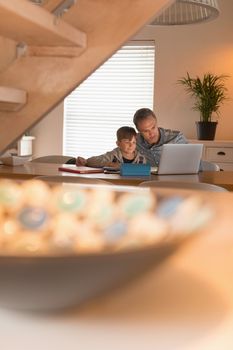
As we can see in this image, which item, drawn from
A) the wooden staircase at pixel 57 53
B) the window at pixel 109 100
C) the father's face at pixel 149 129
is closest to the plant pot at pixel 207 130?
the window at pixel 109 100

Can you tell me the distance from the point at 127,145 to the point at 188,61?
2.86 m

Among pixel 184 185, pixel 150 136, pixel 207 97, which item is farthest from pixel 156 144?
pixel 207 97

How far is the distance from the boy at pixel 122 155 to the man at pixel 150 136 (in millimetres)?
180

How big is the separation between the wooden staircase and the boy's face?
1.03 metres

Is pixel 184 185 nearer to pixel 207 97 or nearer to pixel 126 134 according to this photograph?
pixel 126 134

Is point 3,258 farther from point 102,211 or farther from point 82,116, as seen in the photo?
point 82,116

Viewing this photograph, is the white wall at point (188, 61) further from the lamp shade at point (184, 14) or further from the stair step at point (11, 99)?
the stair step at point (11, 99)

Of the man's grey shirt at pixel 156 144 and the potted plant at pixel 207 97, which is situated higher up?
the potted plant at pixel 207 97

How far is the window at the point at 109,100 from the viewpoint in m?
6.12

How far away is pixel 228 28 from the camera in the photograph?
5727 mm

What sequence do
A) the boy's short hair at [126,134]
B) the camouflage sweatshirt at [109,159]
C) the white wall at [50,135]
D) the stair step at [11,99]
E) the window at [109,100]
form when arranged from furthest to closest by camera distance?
1. the white wall at [50,135]
2. the window at [109,100]
3. the boy's short hair at [126,134]
4. the camouflage sweatshirt at [109,159]
5. the stair step at [11,99]

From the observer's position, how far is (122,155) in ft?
11.3

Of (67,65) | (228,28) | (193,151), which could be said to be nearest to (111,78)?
(228,28)

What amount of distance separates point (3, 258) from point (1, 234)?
0.14 metres
